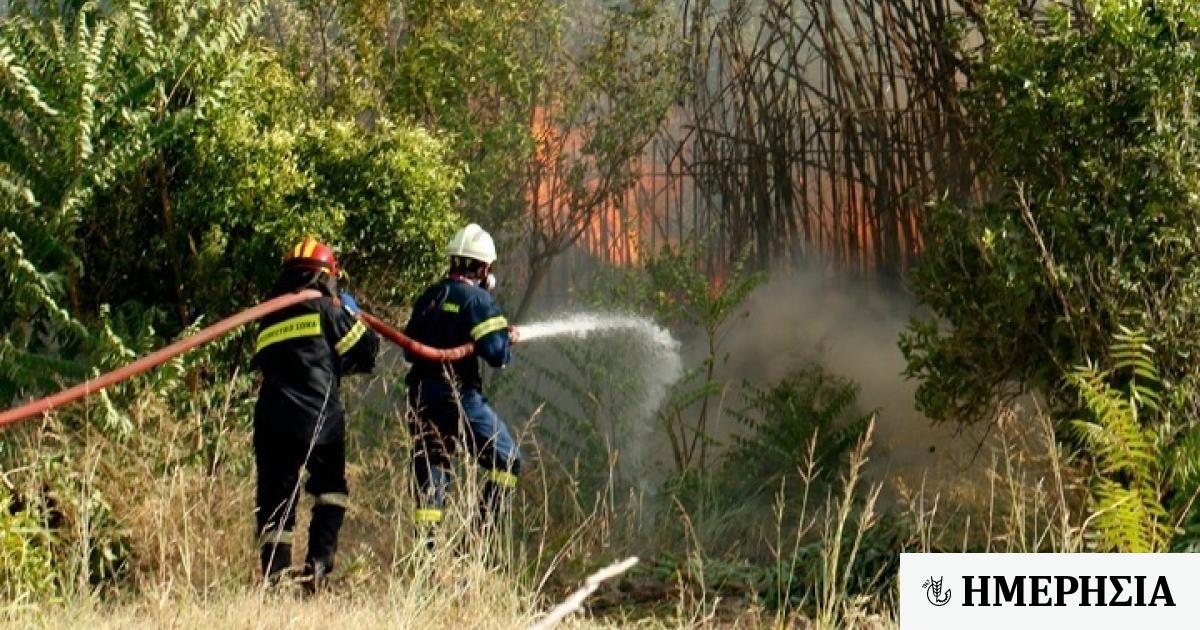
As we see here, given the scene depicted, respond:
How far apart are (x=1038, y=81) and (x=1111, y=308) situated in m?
1.19

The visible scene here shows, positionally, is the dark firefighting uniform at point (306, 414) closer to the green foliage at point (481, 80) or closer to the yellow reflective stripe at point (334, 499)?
the yellow reflective stripe at point (334, 499)

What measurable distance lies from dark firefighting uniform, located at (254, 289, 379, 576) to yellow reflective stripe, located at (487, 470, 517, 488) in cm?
70

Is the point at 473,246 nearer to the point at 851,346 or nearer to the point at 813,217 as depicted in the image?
the point at 851,346

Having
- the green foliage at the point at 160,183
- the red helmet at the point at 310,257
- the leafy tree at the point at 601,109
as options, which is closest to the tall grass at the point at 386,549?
the green foliage at the point at 160,183

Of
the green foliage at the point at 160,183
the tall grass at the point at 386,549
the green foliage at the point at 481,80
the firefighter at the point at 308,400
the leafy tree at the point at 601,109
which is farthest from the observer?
the leafy tree at the point at 601,109

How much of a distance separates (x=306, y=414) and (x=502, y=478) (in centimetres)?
101

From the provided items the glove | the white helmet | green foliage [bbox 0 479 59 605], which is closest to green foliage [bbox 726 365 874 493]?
the white helmet

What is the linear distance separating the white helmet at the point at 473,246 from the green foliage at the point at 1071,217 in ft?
7.03

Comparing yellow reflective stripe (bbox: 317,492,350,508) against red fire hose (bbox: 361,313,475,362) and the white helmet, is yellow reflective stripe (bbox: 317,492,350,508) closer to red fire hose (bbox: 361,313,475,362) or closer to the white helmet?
red fire hose (bbox: 361,313,475,362)

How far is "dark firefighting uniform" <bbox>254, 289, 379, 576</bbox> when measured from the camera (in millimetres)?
8180

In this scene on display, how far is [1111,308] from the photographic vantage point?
8227mm

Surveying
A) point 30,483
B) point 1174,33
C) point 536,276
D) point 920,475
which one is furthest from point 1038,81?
point 536,276

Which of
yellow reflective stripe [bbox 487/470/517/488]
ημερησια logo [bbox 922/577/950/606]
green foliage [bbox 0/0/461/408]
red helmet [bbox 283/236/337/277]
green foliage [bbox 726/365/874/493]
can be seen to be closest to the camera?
ημερησια logo [bbox 922/577/950/606]

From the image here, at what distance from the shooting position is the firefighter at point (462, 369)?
28.4 feet
